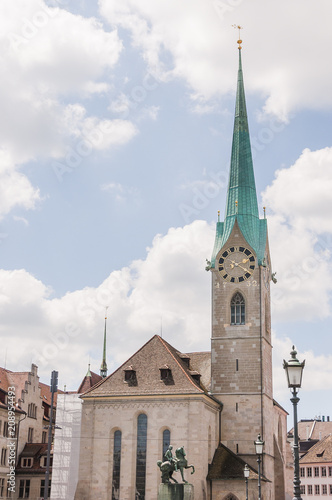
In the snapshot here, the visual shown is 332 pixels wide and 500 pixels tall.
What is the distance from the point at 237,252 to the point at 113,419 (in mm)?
16078

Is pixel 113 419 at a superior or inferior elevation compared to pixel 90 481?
superior

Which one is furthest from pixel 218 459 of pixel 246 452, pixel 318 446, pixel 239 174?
pixel 318 446

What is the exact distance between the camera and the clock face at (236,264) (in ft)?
172

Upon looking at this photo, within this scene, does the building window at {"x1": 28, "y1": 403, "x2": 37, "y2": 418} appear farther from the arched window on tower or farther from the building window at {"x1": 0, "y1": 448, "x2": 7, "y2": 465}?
the arched window on tower

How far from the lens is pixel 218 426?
160 ft

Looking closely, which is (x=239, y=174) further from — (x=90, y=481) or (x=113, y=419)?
(x=90, y=481)

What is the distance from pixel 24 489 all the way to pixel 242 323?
2179 cm

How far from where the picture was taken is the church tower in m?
48.9

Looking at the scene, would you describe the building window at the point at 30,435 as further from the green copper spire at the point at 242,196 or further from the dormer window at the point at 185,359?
the green copper spire at the point at 242,196

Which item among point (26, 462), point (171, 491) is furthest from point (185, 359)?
point (171, 491)

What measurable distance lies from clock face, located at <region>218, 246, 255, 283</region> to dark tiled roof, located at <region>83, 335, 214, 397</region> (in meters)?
7.47

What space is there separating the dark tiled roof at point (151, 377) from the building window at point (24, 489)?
12166 millimetres

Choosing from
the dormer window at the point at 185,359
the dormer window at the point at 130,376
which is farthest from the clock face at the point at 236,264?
the dormer window at the point at 130,376

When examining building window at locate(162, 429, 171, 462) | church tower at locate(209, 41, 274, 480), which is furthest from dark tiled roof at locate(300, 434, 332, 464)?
building window at locate(162, 429, 171, 462)
